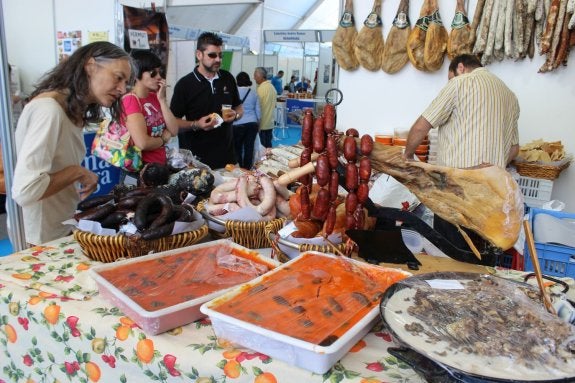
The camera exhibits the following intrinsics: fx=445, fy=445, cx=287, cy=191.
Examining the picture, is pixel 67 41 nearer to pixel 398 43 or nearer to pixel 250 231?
pixel 398 43

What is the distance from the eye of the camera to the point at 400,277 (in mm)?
1222

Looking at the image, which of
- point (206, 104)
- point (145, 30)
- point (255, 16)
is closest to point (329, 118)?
point (206, 104)

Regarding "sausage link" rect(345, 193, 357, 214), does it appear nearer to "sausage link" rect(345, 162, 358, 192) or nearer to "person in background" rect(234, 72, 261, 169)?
"sausage link" rect(345, 162, 358, 192)

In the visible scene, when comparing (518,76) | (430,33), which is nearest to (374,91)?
(430,33)

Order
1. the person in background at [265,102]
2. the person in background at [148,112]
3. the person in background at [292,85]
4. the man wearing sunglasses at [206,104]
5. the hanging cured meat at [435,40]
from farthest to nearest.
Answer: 1. the person in background at [292,85]
2. the person in background at [265,102]
3. the hanging cured meat at [435,40]
4. the man wearing sunglasses at [206,104]
5. the person in background at [148,112]

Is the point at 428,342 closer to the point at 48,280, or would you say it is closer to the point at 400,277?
the point at 400,277

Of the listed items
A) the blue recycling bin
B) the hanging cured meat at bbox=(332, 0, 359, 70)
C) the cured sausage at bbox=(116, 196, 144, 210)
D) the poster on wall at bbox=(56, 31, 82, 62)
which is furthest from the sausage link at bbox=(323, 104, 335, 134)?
the poster on wall at bbox=(56, 31, 82, 62)

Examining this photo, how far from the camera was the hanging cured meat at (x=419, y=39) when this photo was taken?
4.05m

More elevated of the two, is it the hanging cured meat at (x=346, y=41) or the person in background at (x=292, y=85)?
the hanging cured meat at (x=346, y=41)

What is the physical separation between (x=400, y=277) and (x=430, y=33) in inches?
133

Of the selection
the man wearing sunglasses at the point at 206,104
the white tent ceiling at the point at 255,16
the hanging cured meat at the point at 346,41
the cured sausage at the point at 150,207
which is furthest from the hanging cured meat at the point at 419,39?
the white tent ceiling at the point at 255,16

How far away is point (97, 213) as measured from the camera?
59.5 inches

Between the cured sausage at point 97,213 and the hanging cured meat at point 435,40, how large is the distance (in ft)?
11.1

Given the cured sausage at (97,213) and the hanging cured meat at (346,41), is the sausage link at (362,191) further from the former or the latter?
the hanging cured meat at (346,41)
